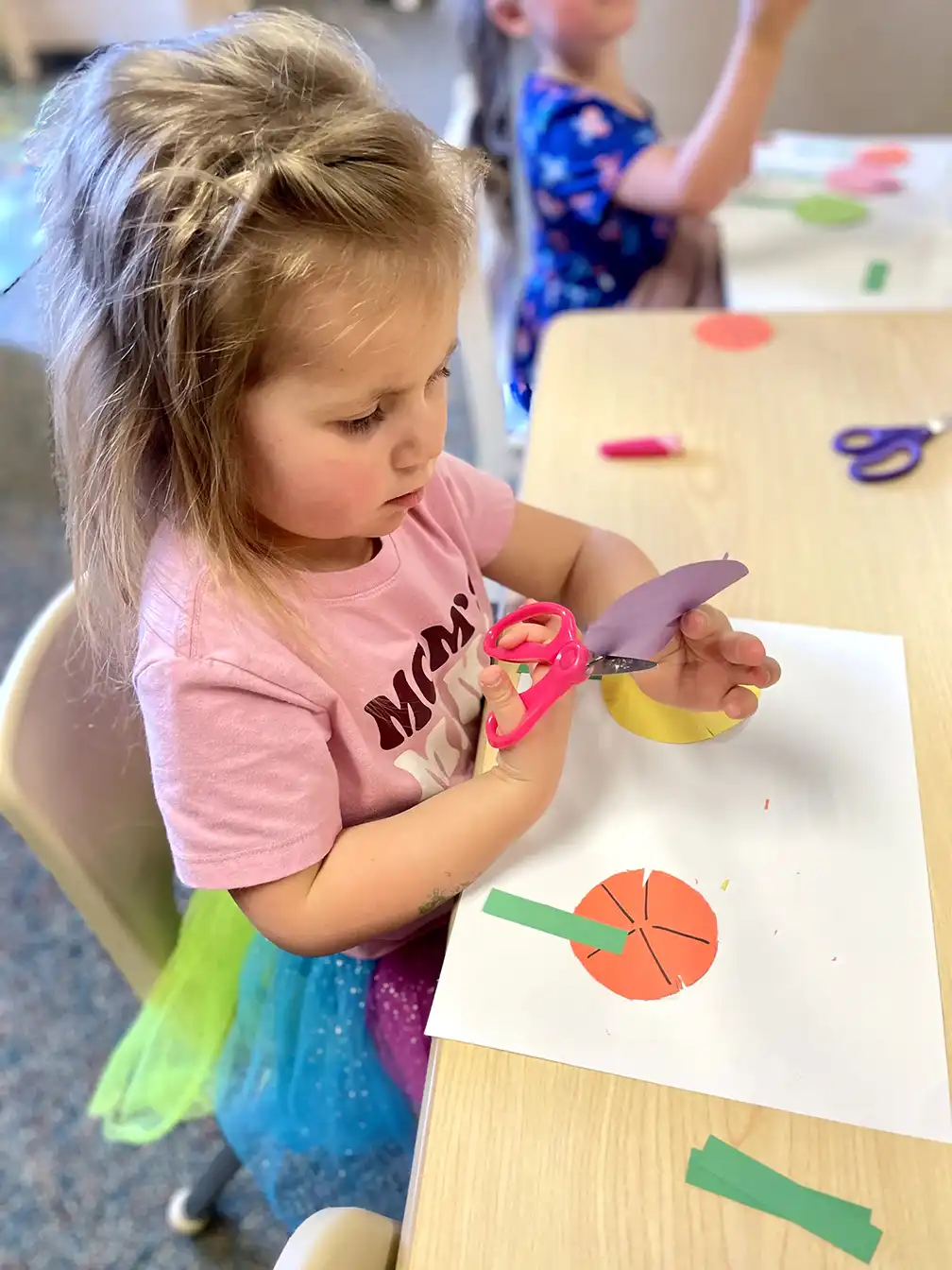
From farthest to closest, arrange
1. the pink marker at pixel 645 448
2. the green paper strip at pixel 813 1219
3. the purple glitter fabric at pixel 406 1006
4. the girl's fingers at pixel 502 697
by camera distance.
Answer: the pink marker at pixel 645 448 → the purple glitter fabric at pixel 406 1006 → the girl's fingers at pixel 502 697 → the green paper strip at pixel 813 1219

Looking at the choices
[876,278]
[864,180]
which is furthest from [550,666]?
[864,180]

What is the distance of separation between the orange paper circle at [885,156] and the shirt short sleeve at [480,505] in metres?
0.86

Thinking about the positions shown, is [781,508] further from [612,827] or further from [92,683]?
[92,683]

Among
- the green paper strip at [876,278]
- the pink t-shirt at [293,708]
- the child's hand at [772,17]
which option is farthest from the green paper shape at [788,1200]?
the child's hand at [772,17]

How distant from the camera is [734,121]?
1.07 m

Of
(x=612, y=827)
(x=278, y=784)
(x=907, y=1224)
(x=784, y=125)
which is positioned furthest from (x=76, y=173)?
(x=784, y=125)

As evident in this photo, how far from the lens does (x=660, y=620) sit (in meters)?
0.54

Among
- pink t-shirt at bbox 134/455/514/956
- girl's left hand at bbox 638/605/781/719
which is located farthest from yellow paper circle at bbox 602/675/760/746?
pink t-shirt at bbox 134/455/514/956

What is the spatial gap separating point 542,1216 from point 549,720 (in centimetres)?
24

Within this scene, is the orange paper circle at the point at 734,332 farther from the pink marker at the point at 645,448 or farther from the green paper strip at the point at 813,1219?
the green paper strip at the point at 813,1219

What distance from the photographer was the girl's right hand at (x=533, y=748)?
1.68 feet

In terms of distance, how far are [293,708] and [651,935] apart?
22cm

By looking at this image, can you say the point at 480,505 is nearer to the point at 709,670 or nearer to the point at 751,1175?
the point at 709,670

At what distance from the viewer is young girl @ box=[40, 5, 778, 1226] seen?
435 millimetres
